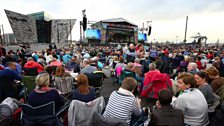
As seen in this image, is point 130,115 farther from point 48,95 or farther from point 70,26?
point 70,26

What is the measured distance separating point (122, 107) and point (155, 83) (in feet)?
7.89

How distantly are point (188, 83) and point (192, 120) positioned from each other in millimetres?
515

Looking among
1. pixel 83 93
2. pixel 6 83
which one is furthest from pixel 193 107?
pixel 6 83

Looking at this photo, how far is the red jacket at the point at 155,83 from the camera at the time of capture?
15.1 ft

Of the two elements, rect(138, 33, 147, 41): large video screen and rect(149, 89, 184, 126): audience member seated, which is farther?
rect(138, 33, 147, 41): large video screen

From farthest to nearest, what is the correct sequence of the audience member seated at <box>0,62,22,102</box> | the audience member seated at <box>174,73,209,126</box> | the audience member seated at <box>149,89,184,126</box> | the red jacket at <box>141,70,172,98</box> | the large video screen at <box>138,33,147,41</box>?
the large video screen at <box>138,33,147,41</box> < the red jacket at <box>141,70,172,98</box> < the audience member seated at <box>0,62,22,102</box> < the audience member seated at <box>174,73,209,126</box> < the audience member seated at <box>149,89,184,126</box>

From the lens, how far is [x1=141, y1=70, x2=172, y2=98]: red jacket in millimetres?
4602

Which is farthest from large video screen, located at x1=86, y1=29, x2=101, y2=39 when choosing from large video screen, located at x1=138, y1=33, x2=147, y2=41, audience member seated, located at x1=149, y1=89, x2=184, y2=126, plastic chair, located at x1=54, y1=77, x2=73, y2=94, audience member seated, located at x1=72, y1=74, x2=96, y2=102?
audience member seated, located at x1=149, y1=89, x2=184, y2=126

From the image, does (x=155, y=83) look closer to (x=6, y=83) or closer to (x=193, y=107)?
(x=193, y=107)

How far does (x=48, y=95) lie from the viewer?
2609mm

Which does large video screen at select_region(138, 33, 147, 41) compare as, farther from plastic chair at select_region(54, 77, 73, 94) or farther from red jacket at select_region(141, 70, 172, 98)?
plastic chair at select_region(54, 77, 73, 94)

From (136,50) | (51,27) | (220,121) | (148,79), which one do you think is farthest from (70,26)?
(220,121)

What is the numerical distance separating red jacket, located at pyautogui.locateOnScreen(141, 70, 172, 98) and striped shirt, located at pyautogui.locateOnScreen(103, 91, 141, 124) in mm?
2193

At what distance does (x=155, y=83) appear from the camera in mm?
4691
